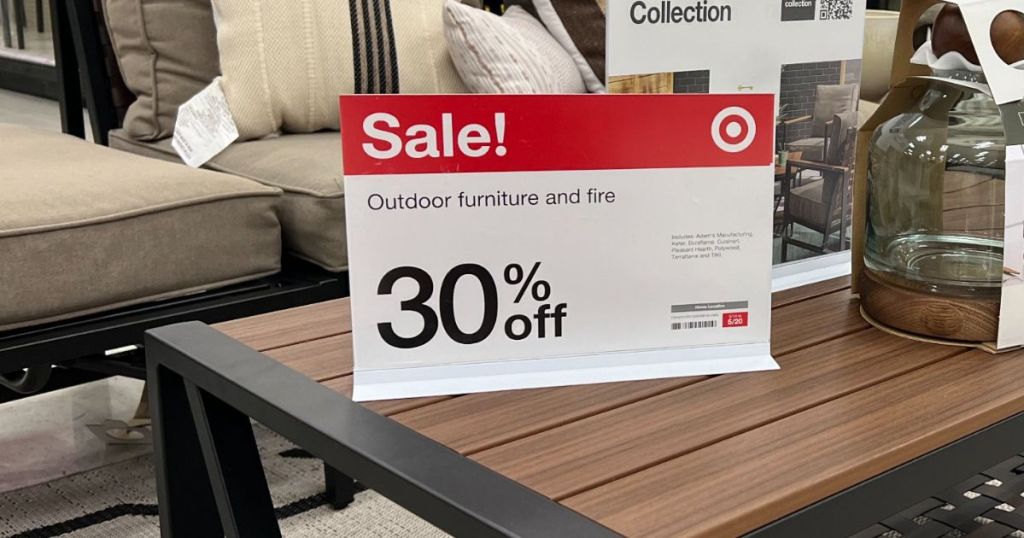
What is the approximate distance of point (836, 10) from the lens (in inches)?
39.0

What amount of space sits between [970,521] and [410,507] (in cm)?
67

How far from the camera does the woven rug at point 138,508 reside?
1372 mm

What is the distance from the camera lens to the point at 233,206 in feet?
4.65

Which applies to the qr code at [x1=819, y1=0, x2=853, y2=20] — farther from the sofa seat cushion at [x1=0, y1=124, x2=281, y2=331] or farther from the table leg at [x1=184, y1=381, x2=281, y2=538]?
the sofa seat cushion at [x1=0, y1=124, x2=281, y2=331]

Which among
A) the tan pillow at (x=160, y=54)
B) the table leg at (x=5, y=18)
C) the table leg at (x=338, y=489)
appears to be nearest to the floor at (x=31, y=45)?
the table leg at (x=5, y=18)

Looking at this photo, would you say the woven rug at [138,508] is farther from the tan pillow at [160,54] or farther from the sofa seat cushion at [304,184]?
the tan pillow at [160,54]

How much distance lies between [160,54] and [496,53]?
22.0 inches

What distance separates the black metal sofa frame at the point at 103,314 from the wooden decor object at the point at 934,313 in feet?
2.74

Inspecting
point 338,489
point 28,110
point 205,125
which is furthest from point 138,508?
point 28,110

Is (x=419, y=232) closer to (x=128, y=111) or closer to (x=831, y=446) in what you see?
(x=831, y=446)

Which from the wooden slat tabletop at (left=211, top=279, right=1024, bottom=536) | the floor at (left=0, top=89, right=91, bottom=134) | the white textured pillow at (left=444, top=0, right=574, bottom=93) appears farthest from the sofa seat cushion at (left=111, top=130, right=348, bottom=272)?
the floor at (left=0, top=89, right=91, bottom=134)

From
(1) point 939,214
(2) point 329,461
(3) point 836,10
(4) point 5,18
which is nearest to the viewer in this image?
(2) point 329,461

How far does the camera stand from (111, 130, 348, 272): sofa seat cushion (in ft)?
4.83

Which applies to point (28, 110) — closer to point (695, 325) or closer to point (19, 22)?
point (19, 22)
